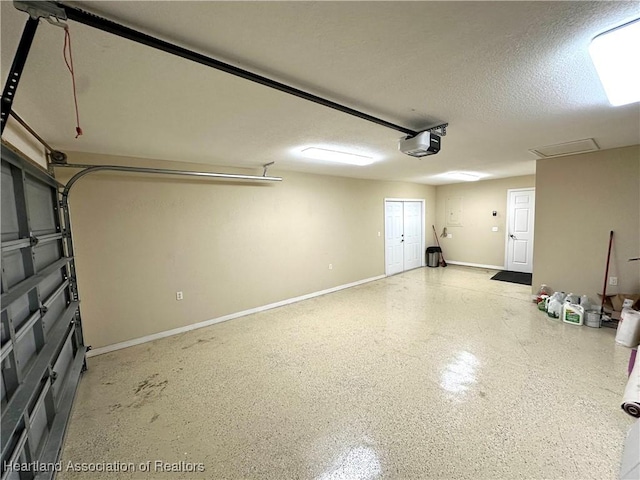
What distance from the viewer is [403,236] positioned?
7047 millimetres

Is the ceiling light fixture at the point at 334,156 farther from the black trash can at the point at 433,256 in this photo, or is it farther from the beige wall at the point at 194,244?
the black trash can at the point at 433,256

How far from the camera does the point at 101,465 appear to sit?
1.69 m

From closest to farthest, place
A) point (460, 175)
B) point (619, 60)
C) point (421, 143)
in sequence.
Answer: point (619, 60)
point (421, 143)
point (460, 175)

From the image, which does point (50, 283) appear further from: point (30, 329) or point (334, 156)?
point (334, 156)

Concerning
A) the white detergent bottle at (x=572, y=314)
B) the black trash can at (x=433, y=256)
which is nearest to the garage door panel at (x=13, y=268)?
the white detergent bottle at (x=572, y=314)

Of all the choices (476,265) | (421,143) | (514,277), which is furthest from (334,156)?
(476,265)

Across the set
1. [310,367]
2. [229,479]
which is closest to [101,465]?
[229,479]

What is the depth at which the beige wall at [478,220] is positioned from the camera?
6.65 meters

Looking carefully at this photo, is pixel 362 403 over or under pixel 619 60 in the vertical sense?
under

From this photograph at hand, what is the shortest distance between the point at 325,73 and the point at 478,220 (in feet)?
23.0

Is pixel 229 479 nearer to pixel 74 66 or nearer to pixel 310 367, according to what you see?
pixel 310 367

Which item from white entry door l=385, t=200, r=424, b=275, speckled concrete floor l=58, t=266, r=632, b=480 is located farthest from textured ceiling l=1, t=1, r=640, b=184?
white entry door l=385, t=200, r=424, b=275

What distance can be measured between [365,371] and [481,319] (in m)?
2.24

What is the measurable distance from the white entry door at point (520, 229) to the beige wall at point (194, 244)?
4.12 meters
